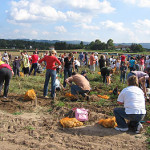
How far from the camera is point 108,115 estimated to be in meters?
5.88

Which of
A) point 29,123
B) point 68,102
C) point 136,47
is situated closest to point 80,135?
point 29,123

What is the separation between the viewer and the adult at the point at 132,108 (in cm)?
441

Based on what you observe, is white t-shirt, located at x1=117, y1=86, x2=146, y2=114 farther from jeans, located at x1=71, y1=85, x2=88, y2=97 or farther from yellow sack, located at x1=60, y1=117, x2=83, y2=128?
jeans, located at x1=71, y1=85, x2=88, y2=97

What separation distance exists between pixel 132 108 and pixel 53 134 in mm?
1918

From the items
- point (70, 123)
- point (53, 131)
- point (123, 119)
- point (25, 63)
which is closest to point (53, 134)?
point (53, 131)

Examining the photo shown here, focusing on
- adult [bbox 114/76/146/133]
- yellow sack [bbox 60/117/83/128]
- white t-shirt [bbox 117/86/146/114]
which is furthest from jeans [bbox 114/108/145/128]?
yellow sack [bbox 60/117/83/128]

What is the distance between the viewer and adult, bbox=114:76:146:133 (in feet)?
14.5

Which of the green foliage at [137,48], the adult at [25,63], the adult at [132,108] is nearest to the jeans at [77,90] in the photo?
the adult at [132,108]

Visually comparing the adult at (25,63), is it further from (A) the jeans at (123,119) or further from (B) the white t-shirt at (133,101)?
→ (B) the white t-shirt at (133,101)

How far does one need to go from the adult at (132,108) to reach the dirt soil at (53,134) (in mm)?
207

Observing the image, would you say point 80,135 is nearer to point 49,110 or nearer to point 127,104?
point 127,104

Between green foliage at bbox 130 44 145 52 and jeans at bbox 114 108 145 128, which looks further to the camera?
green foliage at bbox 130 44 145 52

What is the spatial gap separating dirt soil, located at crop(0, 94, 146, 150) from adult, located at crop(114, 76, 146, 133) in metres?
0.21

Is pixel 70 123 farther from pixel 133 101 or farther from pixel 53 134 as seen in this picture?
pixel 133 101
